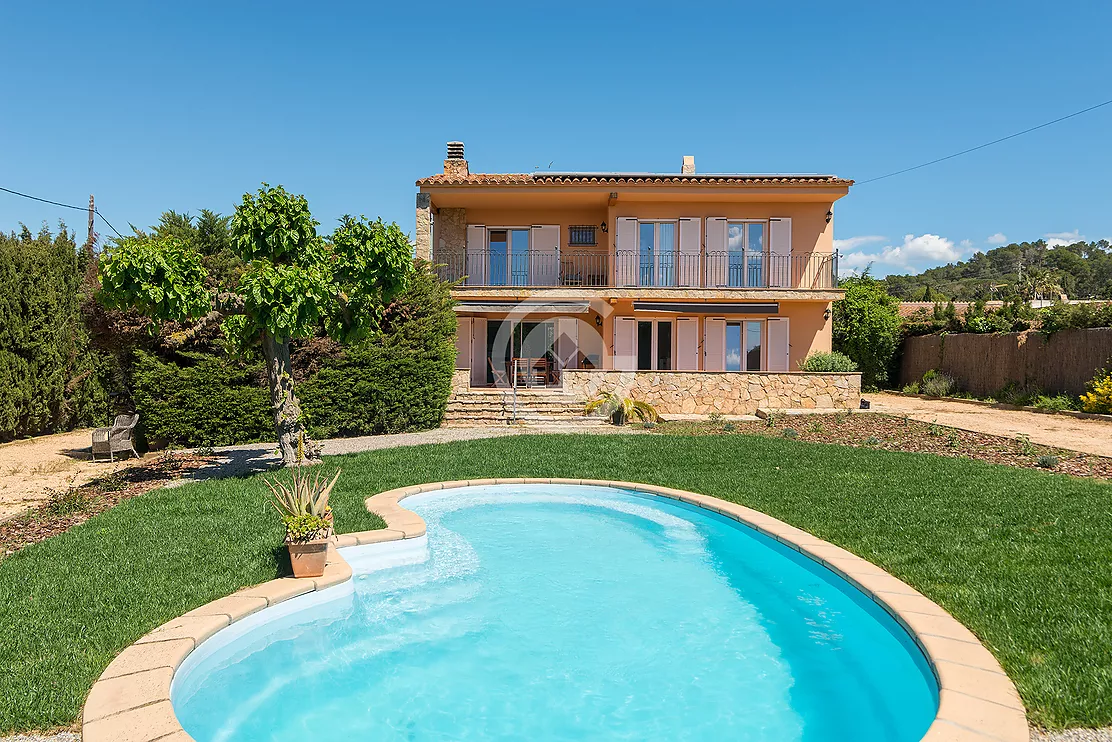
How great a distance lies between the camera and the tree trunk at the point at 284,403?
930 centimetres

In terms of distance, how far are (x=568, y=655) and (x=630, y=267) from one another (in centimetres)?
1680

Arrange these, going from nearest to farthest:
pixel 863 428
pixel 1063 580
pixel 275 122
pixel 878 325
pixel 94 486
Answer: pixel 1063 580 < pixel 94 486 < pixel 863 428 < pixel 275 122 < pixel 878 325

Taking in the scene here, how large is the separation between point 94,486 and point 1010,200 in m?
30.4

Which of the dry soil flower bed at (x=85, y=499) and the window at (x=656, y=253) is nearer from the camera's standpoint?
the dry soil flower bed at (x=85, y=499)

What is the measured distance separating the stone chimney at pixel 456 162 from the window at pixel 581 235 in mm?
4103

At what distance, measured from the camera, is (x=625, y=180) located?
19969 mm

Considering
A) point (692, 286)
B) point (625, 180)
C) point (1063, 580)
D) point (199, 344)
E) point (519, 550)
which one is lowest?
point (519, 550)

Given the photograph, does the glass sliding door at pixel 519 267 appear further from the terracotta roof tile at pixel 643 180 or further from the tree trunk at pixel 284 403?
the tree trunk at pixel 284 403

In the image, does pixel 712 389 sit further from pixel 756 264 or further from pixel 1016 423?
pixel 1016 423

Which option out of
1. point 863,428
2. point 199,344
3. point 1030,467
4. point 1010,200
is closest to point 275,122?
point 199,344

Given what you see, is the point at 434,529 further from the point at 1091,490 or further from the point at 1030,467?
the point at 1030,467

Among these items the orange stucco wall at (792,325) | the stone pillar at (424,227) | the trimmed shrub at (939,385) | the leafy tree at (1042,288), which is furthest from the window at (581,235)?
the leafy tree at (1042,288)

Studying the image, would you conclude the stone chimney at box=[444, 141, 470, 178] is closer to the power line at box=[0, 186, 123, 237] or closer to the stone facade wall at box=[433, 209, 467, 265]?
the stone facade wall at box=[433, 209, 467, 265]

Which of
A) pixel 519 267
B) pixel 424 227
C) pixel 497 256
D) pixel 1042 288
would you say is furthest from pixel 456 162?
pixel 1042 288
